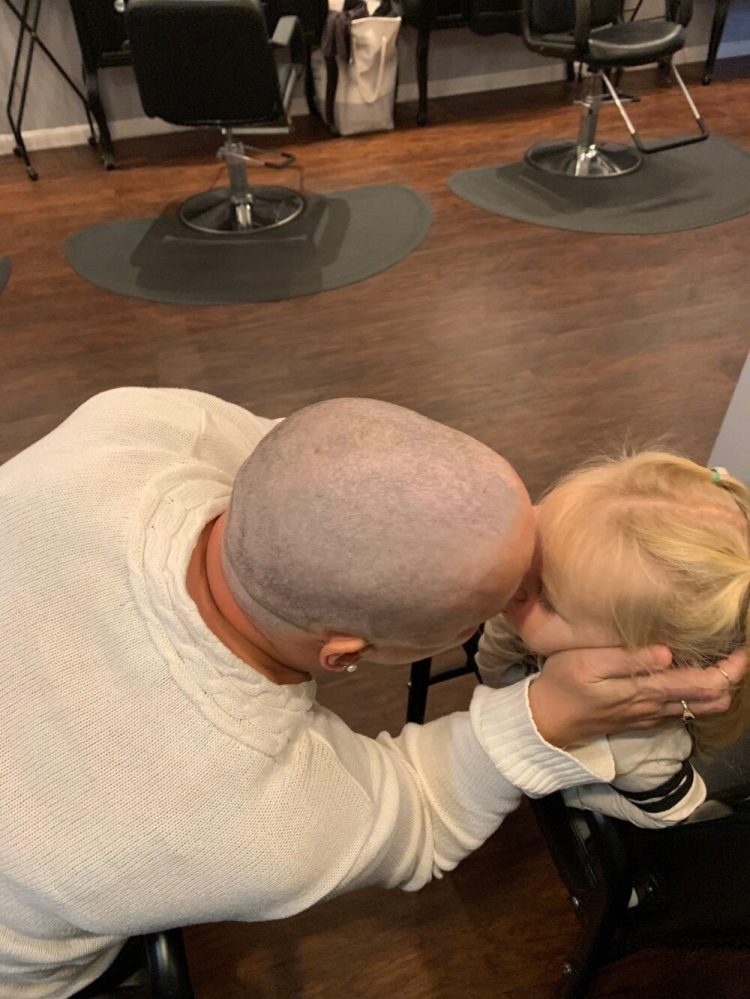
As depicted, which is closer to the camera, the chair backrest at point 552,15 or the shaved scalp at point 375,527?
the shaved scalp at point 375,527

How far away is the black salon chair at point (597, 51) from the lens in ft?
9.71

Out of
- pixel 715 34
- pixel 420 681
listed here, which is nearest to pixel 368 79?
pixel 715 34

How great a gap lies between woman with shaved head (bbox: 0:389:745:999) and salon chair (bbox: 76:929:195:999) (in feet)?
0.08

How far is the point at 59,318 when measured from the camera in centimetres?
261

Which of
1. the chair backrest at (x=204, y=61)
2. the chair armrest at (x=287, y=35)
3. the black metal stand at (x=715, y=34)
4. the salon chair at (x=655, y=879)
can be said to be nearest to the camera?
the salon chair at (x=655, y=879)

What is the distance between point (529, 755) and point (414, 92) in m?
4.31

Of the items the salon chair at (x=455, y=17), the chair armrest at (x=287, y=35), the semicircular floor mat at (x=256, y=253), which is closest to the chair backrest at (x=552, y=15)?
the salon chair at (x=455, y=17)

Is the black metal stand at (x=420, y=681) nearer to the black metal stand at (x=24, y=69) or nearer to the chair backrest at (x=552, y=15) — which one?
the chair backrest at (x=552, y=15)

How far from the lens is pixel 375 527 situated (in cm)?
61

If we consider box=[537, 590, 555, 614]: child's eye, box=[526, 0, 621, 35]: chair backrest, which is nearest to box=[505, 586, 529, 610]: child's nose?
box=[537, 590, 555, 614]: child's eye

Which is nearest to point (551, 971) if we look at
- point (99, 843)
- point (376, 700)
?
point (376, 700)

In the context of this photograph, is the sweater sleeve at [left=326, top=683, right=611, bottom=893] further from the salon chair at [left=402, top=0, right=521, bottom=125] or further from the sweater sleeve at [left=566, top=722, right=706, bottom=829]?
the salon chair at [left=402, top=0, right=521, bottom=125]

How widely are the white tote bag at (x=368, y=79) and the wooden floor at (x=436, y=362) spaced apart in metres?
0.47

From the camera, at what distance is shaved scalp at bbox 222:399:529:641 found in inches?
24.2
